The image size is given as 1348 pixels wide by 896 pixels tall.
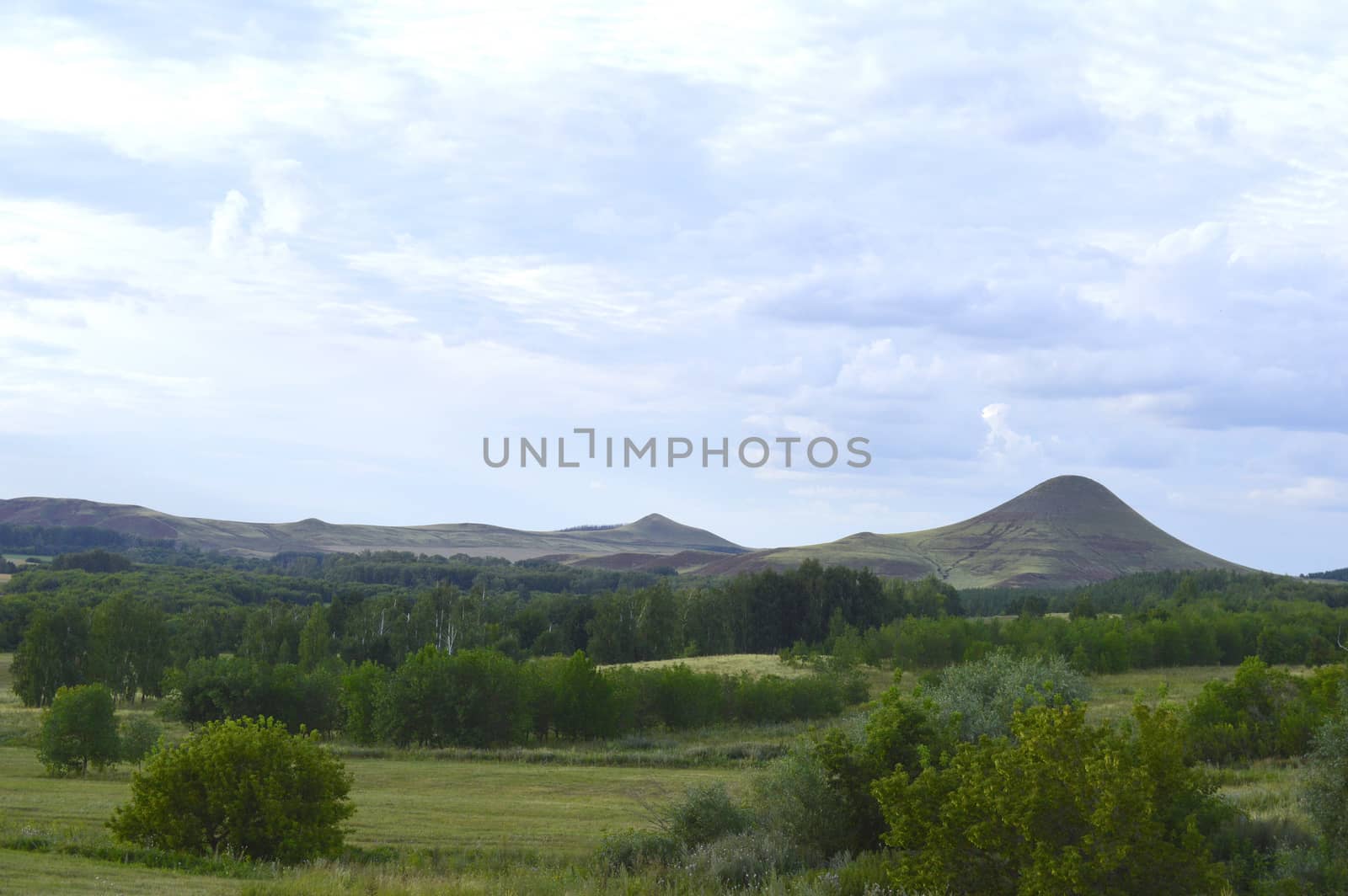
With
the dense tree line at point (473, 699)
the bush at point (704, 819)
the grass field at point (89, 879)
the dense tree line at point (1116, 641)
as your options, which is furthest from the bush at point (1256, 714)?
the dense tree line at point (1116, 641)

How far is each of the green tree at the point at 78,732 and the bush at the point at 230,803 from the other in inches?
1026

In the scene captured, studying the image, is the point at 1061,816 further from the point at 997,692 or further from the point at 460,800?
the point at 460,800

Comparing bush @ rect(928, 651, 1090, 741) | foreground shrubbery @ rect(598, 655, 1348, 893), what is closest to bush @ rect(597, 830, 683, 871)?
foreground shrubbery @ rect(598, 655, 1348, 893)

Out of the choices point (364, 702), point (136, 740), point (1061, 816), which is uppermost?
point (1061, 816)

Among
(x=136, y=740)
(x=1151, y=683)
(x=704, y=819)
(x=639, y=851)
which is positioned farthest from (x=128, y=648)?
(x=1151, y=683)

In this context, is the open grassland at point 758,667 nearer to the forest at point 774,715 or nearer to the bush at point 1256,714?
the forest at point 774,715

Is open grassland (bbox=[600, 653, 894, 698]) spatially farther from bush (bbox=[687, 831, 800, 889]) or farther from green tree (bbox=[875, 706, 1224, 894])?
green tree (bbox=[875, 706, 1224, 894])

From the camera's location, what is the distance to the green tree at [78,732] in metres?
45.8

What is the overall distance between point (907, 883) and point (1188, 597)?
147446 millimetres

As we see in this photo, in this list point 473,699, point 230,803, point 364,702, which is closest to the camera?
point 230,803

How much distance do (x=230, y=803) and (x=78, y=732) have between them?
28864 mm

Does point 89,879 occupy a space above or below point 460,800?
above

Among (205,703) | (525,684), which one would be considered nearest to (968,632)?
(525,684)

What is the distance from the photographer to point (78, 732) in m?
46.3
